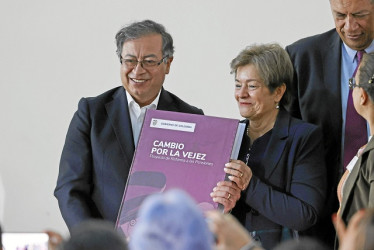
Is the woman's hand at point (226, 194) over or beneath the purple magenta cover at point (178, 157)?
beneath

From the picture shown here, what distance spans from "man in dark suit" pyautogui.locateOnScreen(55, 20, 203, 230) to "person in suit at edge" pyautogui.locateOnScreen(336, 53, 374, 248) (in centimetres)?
82

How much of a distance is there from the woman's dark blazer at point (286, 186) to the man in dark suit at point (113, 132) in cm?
48

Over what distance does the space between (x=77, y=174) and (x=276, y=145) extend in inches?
32.7

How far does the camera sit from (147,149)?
3.50 metres

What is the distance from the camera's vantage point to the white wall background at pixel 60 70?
528cm

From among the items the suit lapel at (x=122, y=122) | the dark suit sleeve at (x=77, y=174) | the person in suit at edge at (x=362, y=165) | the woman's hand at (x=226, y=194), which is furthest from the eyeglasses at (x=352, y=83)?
the dark suit sleeve at (x=77, y=174)

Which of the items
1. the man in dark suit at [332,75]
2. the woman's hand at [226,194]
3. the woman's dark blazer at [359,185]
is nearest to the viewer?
the woman's dark blazer at [359,185]

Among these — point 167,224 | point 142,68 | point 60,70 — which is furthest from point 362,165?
point 60,70

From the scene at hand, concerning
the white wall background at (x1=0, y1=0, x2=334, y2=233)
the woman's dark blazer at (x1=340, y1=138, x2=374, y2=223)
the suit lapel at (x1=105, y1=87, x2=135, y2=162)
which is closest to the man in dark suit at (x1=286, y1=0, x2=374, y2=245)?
the woman's dark blazer at (x1=340, y1=138, x2=374, y2=223)

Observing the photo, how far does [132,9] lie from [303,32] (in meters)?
1.04

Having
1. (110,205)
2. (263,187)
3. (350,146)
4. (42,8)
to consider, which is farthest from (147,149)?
(42,8)

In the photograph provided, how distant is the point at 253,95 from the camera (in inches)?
147

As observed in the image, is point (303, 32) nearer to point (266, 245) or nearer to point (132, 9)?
point (132, 9)

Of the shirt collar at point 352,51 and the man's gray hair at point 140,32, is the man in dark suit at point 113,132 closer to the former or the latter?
the man's gray hair at point 140,32
